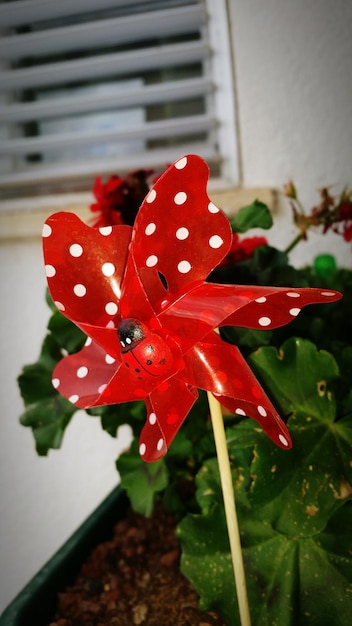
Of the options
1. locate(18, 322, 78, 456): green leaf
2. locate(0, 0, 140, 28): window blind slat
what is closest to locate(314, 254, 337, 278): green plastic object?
locate(18, 322, 78, 456): green leaf

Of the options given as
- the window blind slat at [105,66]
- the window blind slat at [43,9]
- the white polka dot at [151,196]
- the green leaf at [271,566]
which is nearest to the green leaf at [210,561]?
the green leaf at [271,566]

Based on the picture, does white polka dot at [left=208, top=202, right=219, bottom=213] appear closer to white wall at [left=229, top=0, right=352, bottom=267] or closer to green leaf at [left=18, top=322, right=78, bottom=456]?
green leaf at [left=18, top=322, right=78, bottom=456]

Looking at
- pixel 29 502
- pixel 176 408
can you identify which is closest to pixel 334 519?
pixel 176 408

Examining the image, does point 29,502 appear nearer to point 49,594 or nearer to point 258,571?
point 49,594

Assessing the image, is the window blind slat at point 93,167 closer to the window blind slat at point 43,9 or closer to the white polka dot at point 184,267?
the window blind slat at point 43,9

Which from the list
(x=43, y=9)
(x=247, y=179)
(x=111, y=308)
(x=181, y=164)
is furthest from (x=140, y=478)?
(x=43, y=9)
